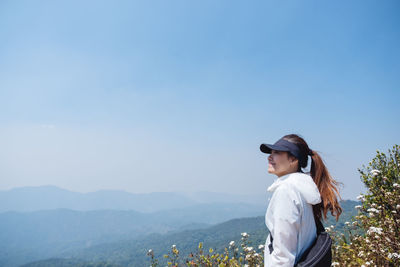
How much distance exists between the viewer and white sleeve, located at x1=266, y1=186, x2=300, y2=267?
2.01 m

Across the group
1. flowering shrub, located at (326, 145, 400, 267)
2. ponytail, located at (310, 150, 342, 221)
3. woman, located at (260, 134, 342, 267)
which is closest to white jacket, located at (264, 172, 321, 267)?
woman, located at (260, 134, 342, 267)

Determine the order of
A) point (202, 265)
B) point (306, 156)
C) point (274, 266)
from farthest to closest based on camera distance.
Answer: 1. point (202, 265)
2. point (306, 156)
3. point (274, 266)

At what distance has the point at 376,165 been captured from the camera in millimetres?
6742

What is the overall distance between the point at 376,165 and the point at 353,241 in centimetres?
223

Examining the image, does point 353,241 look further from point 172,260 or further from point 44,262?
point 44,262

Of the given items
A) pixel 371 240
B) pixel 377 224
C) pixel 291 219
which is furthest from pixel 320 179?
→ pixel 377 224

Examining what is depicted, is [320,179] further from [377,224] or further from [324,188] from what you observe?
[377,224]

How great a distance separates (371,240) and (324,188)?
98.0 inches

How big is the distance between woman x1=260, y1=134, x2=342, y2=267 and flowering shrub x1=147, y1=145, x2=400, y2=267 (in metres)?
1.70

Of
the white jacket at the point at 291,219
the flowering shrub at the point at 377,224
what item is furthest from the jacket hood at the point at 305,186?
the flowering shrub at the point at 377,224

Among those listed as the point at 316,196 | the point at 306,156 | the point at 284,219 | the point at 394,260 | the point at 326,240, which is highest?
the point at 306,156

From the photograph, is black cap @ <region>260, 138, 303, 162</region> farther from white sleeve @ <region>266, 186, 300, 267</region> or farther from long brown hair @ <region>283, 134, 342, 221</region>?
white sleeve @ <region>266, 186, 300, 267</region>

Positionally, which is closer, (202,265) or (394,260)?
(394,260)

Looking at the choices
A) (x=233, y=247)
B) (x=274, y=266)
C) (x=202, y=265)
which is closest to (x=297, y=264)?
(x=274, y=266)
